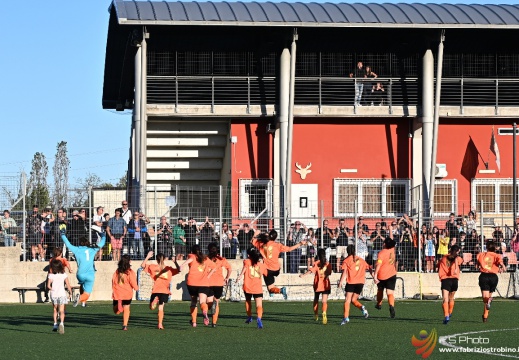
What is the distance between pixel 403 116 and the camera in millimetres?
37281

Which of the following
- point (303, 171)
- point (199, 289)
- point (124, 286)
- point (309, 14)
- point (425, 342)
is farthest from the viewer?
Answer: point (303, 171)

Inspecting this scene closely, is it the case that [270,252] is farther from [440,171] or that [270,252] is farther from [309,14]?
[440,171]

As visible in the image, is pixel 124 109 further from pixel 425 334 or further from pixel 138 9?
pixel 425 334

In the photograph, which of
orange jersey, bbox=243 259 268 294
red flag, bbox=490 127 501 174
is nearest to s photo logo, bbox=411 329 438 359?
orange jersey, bbox=243 259 268 294

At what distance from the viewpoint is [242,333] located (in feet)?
62.8

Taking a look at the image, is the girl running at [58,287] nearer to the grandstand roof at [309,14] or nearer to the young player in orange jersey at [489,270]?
the young player in orange jersey at [489,270]

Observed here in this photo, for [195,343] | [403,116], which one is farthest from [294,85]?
[195,343]

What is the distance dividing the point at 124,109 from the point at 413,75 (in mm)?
15019

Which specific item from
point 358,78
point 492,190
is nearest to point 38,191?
point 358,78

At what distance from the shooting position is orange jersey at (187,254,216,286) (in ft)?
67.3

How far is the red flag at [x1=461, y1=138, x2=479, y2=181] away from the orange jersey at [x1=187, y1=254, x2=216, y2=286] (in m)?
19.5

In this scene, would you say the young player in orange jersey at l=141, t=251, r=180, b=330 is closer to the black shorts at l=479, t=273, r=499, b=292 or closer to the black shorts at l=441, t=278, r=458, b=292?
the black shorts at l=441, t=278, r=458, b=292

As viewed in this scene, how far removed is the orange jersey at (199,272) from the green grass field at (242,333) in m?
0.85

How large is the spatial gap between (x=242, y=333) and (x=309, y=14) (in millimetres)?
18065
